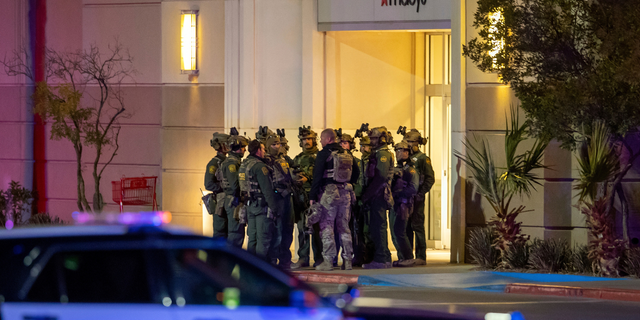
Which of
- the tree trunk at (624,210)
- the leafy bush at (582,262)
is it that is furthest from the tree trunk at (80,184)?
the tree trunk at (624,210)

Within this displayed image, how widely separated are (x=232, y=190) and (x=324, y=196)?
163 cm

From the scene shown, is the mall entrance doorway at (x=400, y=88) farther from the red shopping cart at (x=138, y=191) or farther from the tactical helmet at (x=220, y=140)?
the red shopping cart at (x=138, y=191)

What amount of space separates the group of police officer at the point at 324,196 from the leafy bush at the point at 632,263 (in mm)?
3487

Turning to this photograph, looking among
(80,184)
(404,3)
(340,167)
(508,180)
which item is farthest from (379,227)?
(80,184)

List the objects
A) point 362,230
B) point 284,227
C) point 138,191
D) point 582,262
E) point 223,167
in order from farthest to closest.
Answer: point 138,191, point 362,230, point 223,167, point 284,227, point 582,262

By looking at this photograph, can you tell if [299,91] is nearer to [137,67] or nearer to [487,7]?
[137,67]

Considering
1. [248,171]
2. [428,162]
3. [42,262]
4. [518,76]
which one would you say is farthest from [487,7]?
[42,262]

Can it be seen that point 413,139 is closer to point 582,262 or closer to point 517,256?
point 517,256

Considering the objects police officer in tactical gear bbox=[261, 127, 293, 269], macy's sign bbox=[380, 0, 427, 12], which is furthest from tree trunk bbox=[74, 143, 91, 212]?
macy's sign bbox=[380, 0, 427, 12]

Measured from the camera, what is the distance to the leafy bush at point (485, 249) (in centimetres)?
Result: 1384

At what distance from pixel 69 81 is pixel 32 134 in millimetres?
1565

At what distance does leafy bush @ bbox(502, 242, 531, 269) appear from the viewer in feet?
44.2

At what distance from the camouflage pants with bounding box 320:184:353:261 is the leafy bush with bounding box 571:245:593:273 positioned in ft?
11.2

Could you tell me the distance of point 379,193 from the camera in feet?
47.1
